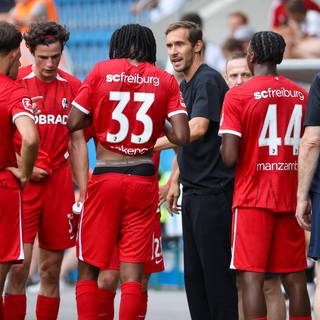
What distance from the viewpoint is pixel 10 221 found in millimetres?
8320

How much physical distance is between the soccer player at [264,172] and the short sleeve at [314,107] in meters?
0.44

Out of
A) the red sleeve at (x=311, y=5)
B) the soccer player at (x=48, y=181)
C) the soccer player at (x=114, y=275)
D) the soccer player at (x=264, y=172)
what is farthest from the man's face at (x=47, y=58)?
the red sleeve at (x=311, y=5)

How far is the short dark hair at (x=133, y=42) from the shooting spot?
856 cm

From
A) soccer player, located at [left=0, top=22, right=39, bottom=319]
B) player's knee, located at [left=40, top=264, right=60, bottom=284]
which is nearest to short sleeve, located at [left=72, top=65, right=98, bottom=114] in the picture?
soccer player, located at [left=0, top=22, right=39, bottom=319]

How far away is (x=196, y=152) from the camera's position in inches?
366

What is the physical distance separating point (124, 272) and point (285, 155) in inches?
56.2

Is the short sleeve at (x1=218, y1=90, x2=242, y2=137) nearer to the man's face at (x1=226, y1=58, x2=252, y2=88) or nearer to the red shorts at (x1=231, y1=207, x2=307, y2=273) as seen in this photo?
the red shorts at (x1=231, y1=207, x2=307, y2=273)

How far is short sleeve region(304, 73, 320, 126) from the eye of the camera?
26.5 feet

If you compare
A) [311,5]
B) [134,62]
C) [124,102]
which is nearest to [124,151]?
[124,102]

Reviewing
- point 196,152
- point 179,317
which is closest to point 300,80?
point 179,317

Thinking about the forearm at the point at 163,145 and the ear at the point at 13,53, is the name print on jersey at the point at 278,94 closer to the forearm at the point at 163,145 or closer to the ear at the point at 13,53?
the forearm at the point at 163,145

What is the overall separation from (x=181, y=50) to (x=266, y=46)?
3.52 ft

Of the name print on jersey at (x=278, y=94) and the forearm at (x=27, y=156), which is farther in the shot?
the name print on jersey at (x=278, y=94)

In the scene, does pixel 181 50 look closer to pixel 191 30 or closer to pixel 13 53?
pixel 191 30
